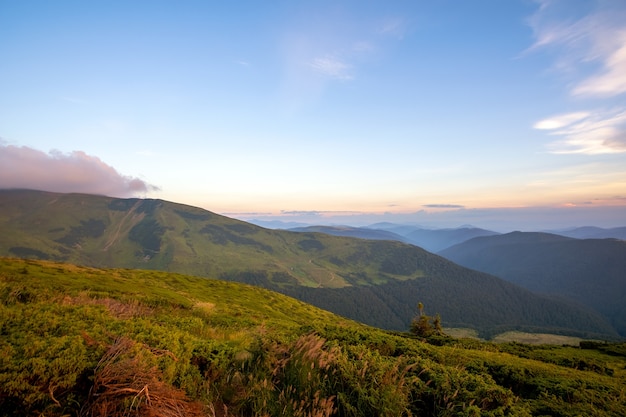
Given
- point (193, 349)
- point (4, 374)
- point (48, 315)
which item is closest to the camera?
point (4, 374)

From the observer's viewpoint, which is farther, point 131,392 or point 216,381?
point 216,381

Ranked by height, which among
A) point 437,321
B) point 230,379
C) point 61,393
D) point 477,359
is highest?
point 61,393

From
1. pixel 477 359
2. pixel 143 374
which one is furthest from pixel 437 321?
pixel 143 374

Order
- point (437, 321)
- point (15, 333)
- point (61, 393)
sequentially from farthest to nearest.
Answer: point (437, 321), point (15, 333), point (61, 393)

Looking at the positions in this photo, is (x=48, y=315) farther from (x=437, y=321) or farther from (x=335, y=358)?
(x=437, y=321)

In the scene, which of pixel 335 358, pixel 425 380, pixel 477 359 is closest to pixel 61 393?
pixel 335 358

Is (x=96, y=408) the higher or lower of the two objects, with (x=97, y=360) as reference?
lower

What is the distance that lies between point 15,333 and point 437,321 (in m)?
78.1

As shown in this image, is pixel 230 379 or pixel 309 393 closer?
pixel 309 393

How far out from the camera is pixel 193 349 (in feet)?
26.1

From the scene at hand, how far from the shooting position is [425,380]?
28.4 ft

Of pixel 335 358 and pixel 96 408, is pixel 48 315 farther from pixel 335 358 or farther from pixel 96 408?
pixel 335 358

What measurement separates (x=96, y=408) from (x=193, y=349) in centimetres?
295

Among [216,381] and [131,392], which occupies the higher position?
[131,392]
